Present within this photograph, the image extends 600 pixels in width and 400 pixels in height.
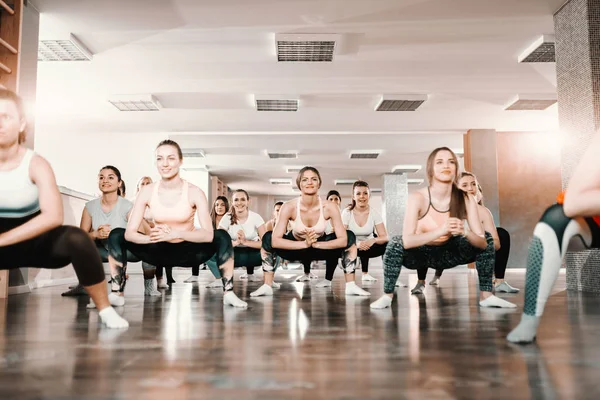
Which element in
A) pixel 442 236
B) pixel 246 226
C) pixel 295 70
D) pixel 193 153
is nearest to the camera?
pixel 442 236

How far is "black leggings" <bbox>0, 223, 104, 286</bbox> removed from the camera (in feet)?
6.22

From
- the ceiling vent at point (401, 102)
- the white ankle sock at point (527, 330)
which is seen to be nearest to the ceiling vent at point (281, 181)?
the ceiling vent at point (401, 102)

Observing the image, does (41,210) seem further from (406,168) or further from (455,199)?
(406,168)

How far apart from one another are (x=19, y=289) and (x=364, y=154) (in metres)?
8.47

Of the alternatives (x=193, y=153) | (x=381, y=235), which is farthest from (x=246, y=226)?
(x=193, y=153)

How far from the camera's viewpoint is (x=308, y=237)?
360 centimetres

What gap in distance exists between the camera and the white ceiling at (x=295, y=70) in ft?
15.0

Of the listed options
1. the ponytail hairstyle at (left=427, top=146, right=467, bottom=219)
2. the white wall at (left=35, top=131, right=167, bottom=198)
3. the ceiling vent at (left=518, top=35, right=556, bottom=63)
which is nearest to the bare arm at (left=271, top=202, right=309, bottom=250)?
the ponytail hairstyle at (left=427, top=146, right=467, bottom=219)

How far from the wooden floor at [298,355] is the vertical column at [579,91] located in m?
1.51

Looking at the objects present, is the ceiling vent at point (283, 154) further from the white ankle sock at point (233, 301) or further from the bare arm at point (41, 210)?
the bare arm at point (41, 210)

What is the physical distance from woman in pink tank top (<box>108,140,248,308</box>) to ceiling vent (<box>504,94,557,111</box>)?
5734mm

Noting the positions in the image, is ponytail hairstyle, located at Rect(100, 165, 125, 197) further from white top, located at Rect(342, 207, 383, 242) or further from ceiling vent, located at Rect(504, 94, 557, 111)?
ceiling vent, located at Rect(504, 94, 557, 111)

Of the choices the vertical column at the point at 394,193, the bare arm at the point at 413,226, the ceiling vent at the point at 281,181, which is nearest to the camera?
the bare arm at the point at 413,226

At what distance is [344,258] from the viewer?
3799mm
